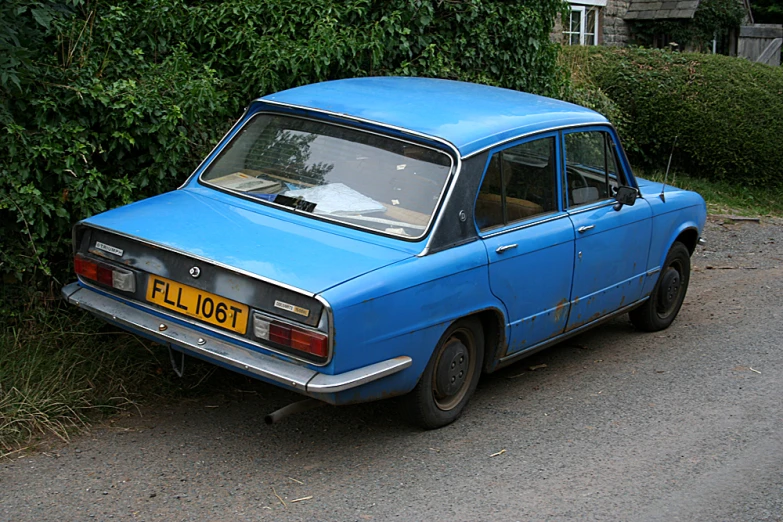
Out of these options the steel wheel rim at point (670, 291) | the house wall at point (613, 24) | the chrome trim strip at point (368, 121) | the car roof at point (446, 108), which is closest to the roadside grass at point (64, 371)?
the chrome trim strip at point (368, 121)

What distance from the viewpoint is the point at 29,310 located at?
531cm

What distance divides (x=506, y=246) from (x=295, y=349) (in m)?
1.46

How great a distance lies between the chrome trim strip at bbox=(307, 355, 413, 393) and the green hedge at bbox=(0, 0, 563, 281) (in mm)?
2096

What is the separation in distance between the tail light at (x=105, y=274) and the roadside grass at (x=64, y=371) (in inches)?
21.6

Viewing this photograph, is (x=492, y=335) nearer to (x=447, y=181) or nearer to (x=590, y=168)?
(x=447, y=181)

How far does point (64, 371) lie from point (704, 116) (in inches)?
413

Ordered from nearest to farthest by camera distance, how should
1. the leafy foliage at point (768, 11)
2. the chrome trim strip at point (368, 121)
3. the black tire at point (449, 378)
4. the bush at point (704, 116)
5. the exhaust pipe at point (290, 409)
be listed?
the exhaust pipe at point (290, 409), the black tire at point (449, 378), the chrome trim strip at point (368, 121), the bush at point (704, 116), the leafy foliage at point (768, 11)

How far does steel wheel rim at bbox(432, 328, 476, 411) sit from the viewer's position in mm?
4742

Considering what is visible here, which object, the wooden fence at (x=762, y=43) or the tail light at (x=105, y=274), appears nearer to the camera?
the tail light at (x=105, y=274)

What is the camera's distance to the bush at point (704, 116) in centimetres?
1300

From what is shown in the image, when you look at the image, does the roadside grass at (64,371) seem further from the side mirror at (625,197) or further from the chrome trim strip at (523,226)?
the side mirror at (625,197)

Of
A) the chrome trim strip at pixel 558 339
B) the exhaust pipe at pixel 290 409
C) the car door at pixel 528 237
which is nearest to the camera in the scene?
the exhaust pipe at pixel 290 409

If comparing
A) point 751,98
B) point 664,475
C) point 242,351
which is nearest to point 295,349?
point 242,351

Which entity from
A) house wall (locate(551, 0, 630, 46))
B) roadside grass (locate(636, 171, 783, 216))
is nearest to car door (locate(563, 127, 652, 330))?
roadside grass (locate(636, 171, 783, 216))
